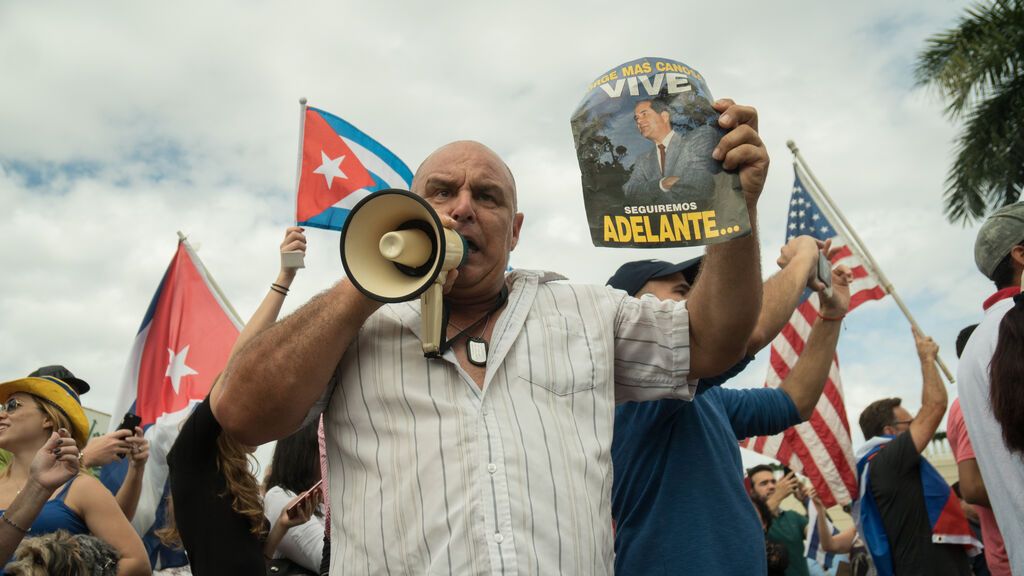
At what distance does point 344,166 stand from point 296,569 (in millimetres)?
2874

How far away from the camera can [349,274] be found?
80.2 inches

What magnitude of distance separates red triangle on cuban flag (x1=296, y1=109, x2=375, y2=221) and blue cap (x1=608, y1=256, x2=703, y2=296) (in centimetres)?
267

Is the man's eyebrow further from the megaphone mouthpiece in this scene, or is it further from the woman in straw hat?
the woman in straw hat

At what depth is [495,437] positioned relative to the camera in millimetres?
2057

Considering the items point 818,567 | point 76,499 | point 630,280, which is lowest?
point 818,567

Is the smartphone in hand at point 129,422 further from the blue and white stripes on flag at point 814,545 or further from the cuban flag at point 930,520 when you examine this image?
the blue and white stripes on flag at point 814,545

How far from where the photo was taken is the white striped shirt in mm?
1975

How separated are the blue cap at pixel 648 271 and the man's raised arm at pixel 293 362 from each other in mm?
1745

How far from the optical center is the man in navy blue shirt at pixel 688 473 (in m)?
2.82

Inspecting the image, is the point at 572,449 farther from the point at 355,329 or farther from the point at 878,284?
the point at 878,284

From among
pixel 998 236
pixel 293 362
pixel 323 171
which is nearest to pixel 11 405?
pixel 323 171

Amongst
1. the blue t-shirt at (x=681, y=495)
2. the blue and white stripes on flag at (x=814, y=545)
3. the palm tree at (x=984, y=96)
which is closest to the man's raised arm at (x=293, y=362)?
the blue t-shirt at (x=681, y=495)

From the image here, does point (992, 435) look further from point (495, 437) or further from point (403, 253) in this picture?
point (403, 253)

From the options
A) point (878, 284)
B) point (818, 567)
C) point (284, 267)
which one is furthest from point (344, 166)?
point (818, 567)
